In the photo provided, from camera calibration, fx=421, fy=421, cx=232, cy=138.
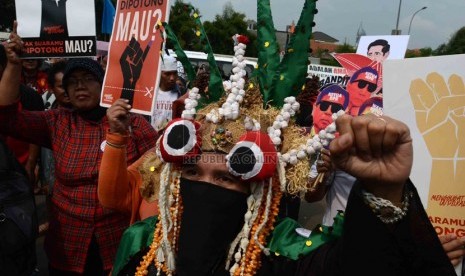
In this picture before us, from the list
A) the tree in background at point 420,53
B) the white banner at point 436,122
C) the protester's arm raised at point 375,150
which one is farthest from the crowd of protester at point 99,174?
the tree in background at point 420,53

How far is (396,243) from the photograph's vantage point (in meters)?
1.04

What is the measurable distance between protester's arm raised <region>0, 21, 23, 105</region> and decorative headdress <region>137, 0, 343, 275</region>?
1.09m

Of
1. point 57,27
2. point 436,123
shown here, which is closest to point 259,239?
point 436,123

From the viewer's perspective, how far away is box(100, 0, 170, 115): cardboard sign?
85.4 inches

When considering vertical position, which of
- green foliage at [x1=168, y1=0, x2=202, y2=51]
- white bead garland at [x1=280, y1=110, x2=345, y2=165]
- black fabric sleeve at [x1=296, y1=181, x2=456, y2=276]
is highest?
green foliage at [x1=168, y1=0, x2=202, y2=51]

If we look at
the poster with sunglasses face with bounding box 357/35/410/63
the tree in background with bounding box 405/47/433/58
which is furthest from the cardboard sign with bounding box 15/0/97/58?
the tree in background with bounding box 405/47/433/58

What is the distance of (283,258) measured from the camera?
1.46 meters

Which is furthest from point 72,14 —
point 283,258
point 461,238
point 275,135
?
point 461,238

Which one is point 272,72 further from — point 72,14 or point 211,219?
point 72,14

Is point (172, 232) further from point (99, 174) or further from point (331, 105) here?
point (331, 105)

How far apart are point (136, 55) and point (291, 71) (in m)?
1.00

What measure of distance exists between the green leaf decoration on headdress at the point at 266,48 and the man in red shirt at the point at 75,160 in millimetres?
1043

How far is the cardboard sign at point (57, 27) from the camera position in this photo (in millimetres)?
2707

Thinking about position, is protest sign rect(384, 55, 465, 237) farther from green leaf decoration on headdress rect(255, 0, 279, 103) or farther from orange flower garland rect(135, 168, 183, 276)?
orange flower garland rect(135, 168, 183, 276)
